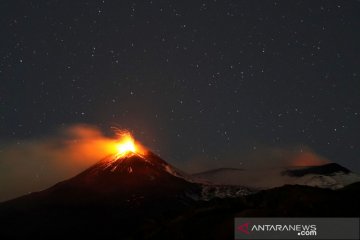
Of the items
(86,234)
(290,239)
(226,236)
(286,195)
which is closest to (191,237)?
(226,236)

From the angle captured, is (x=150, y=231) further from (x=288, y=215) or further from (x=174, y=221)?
(x=288, y=215)

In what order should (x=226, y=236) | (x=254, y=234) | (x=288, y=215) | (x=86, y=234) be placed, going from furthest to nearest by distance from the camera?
(x=86, y=234), (x=288, y=215), (x=226, y=236), (x=254, y=234)

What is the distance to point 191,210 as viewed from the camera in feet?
409

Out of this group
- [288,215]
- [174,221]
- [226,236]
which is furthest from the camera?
[174,221]

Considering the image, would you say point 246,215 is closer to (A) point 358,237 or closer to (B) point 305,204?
(B) point 305,204

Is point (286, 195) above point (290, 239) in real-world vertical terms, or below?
above

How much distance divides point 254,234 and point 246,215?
988 inches

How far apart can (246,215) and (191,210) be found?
29413mm

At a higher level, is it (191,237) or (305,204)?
(305,204)

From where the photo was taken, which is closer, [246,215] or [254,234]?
[254,234]

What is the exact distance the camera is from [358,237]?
221 ft

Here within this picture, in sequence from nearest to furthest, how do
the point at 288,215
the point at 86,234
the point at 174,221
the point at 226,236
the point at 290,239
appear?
1. the point at 290,239
2. the point at 226,236
3. the point at 288,215
4. the point at 174,221
5. the point at 86,234

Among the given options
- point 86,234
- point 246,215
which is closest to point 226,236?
point 246,215

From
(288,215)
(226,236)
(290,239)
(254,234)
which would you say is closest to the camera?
(290,239)
